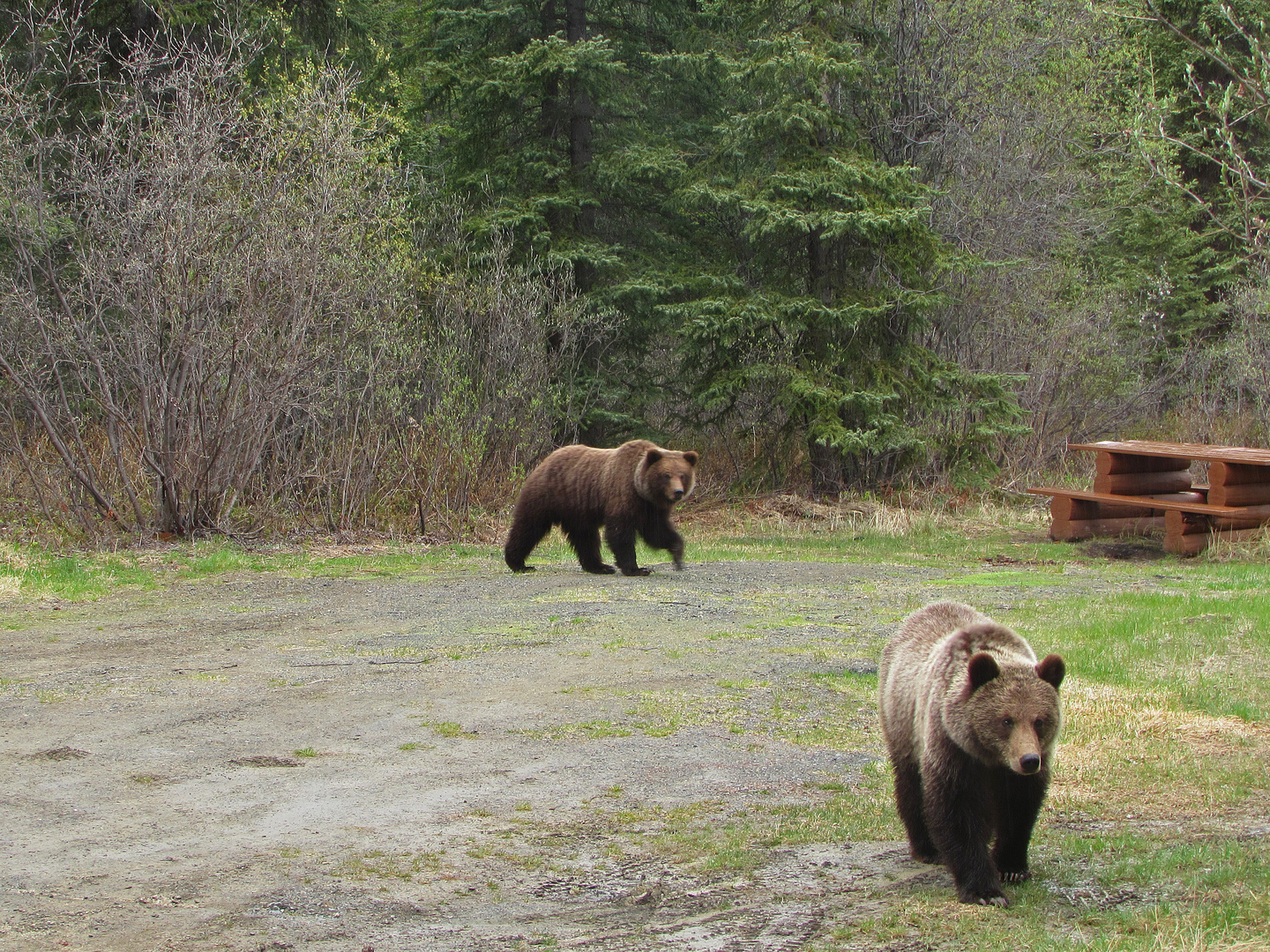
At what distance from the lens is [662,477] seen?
43.9 feet

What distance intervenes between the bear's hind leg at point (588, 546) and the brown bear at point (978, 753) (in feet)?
29.4

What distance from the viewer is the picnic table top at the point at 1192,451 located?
1577cm

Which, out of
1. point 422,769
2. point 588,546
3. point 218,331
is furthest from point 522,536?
point 422,769

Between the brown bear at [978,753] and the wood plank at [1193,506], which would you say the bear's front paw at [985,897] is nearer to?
the brown bear at [978,753]

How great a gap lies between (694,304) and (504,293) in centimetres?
344

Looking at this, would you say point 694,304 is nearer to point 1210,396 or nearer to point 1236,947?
point 1210,396

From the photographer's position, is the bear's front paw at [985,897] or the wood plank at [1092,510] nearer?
the bear's front paw at [985,897]

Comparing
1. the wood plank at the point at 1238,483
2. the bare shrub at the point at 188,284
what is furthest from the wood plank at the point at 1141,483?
the bare shrub at the point at 188,284

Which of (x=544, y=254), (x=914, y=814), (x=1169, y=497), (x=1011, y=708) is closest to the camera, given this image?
(x=1011, y=708)

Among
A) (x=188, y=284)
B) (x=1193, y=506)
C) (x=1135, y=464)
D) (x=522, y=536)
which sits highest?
(x=188, y=284)

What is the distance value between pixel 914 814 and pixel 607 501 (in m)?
8.74

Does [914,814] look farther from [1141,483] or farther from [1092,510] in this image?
[1092,510]

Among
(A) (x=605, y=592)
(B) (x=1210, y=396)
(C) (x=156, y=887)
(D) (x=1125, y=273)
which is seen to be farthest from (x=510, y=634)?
(D) (x=1125, y=273)

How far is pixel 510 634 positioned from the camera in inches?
404
